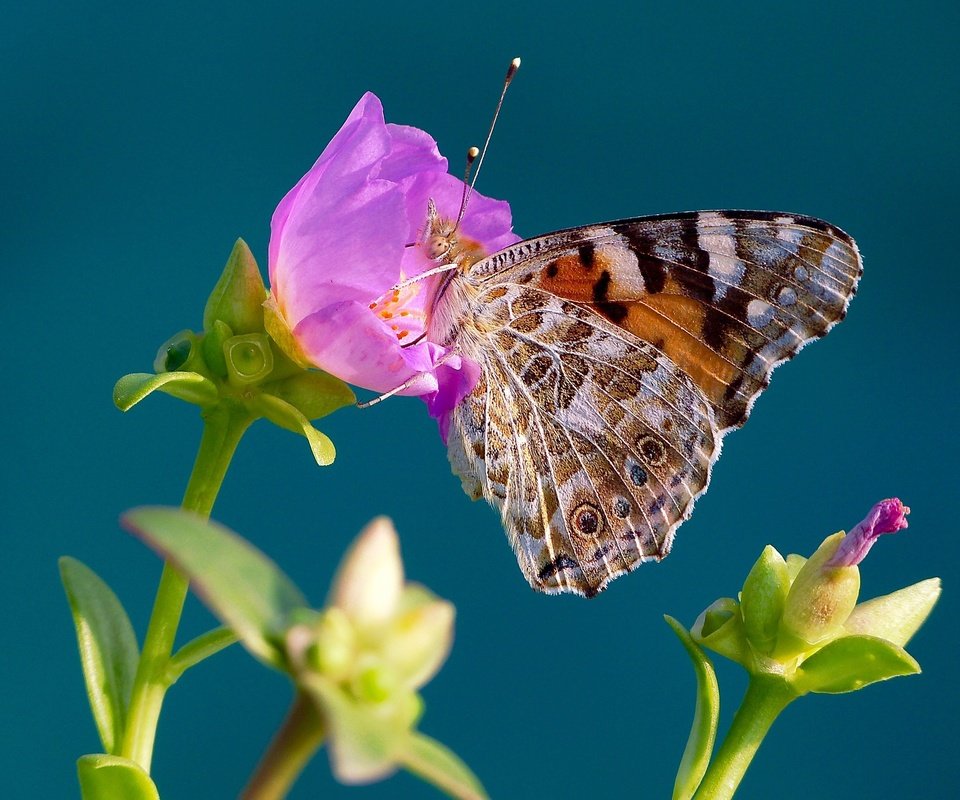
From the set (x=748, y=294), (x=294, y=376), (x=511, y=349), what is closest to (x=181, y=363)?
(x=294, y=376)

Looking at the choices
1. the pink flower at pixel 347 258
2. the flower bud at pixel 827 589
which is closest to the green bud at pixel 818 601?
the flower bud at pixel 827 589

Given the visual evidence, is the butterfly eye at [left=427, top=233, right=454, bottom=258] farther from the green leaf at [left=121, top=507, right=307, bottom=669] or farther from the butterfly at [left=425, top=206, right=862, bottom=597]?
the green leaf at [left=121, top=507, right=307, bottom=669]

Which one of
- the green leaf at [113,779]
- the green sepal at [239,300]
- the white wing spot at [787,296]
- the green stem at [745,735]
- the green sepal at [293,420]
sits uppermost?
the white wing spot at [787,296]

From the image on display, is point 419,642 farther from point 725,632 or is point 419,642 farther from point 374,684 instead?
point 725,632

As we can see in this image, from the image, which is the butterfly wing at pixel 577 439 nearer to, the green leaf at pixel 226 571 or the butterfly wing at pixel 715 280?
the butterfly wing at pixel 715 280

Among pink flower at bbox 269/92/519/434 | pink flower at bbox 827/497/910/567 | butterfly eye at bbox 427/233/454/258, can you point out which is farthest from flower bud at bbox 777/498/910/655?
butterfly eye at bbox 427/233/454/258

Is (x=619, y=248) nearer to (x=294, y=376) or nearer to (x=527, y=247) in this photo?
(x=527, y=247)
